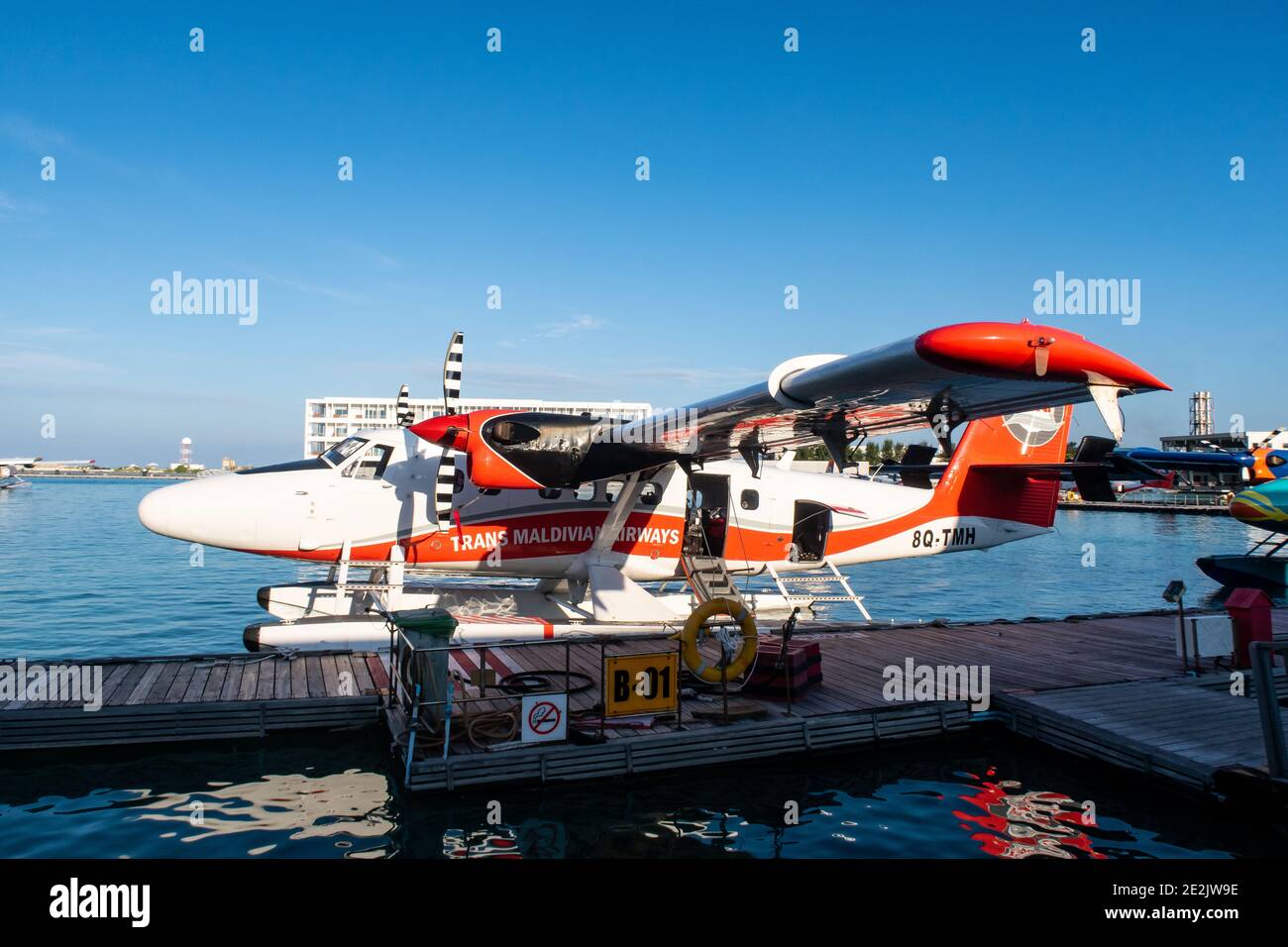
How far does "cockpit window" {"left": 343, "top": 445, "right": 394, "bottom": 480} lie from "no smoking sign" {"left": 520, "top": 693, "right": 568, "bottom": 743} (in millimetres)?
6453

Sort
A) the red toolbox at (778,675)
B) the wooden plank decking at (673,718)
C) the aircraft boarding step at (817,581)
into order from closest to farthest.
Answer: the wooden plank decking at (673,718), the red toolbox at (778,675), the aircraft boarding step at (817,581)

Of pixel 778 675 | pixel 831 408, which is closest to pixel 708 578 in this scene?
pixel 778 675

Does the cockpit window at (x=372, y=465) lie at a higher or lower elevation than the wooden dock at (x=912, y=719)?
higher

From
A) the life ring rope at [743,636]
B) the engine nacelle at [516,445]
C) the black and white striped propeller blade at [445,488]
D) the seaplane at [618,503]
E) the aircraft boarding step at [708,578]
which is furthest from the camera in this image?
the aircraft boarding step at [708,578]

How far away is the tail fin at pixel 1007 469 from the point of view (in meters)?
17.0

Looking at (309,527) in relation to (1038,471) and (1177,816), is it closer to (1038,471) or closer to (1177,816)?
(1177,816)

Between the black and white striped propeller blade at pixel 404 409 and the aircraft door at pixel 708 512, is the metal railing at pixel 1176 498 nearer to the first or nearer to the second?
the aircraft door at pixel 708 512

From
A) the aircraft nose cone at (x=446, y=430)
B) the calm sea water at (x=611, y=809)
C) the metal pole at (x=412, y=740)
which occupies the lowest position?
the calm sea water at (x=611, y=809)

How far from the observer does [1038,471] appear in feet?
54.3

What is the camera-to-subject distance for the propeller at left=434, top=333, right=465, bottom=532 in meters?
12.6

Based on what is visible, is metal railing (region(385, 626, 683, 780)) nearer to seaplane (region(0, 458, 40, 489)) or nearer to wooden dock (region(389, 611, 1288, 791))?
wooden dock (region(389, 611, 1288, 791))

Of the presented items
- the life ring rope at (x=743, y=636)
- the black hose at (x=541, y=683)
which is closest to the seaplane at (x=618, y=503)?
the black hose at (x=541, y=683)

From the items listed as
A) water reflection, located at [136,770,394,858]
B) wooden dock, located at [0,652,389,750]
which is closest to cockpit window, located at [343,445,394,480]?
wooden dock, located at [0,652,389,750]

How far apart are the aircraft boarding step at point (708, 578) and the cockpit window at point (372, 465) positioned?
5382 millimetres
